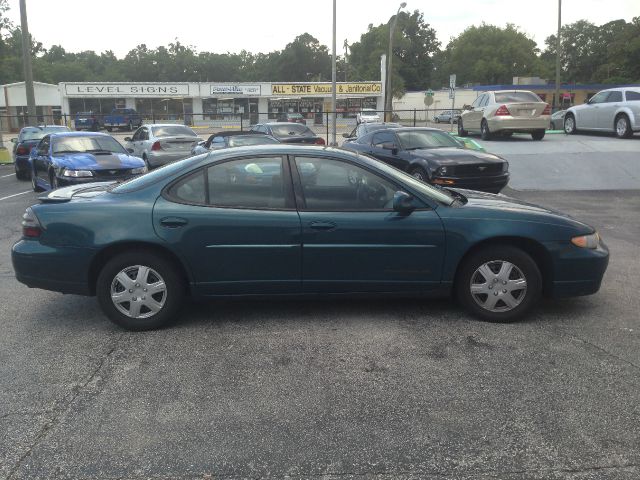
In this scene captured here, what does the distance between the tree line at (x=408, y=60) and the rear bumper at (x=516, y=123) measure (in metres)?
61.7

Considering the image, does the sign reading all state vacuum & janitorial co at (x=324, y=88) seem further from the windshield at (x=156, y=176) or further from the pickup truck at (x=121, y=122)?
the windshield at (x=156, y=176)

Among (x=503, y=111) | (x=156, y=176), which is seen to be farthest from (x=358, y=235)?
(x=503, y=111)

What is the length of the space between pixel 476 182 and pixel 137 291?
24.8 ft

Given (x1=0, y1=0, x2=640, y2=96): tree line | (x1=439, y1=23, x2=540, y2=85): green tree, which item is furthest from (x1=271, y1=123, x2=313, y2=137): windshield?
(x1=439, y1=23, x2=540, y2=85): green tree

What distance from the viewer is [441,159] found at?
10.9 m

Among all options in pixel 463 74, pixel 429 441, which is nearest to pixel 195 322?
pixel 429 441

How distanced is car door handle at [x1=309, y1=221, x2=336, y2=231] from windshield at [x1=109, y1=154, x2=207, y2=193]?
3.71 ft

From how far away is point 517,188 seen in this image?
44.6 feet

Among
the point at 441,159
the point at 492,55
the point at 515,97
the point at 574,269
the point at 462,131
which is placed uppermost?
the point at 492,55

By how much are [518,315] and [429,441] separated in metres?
2.13

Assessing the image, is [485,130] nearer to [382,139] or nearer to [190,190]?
[382,139]

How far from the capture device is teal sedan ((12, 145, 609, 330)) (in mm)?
4867

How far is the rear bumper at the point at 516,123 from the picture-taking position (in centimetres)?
1784

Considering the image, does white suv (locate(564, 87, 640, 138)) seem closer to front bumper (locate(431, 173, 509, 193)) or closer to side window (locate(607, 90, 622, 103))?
side window (locate(607, 90, 622, 103))
